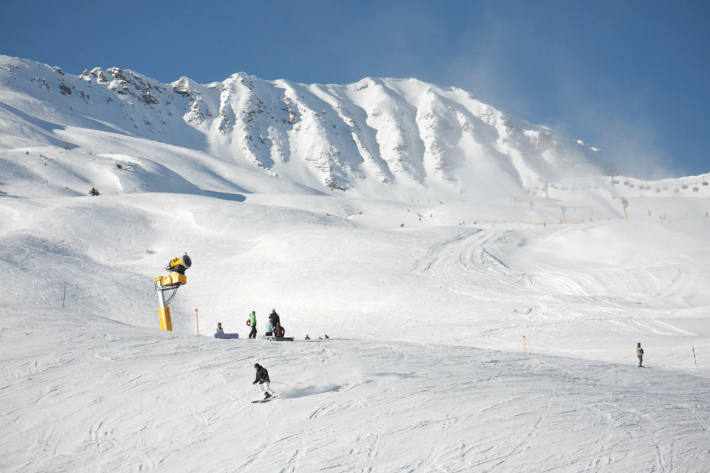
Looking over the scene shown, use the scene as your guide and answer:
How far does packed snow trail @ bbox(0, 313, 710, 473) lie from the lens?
416 inches

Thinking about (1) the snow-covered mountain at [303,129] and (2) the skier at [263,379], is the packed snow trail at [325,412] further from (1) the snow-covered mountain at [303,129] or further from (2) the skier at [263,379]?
(1) the snow-covered mountain at [303,129]

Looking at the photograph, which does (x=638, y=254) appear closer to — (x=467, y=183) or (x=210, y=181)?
(x=210, y=181)

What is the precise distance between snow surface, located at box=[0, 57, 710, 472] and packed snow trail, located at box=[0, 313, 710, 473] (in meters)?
0.07

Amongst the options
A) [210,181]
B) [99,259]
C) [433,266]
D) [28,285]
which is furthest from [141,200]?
[210,181]

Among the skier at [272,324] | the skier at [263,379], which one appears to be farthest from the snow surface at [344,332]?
the skier at [272,324]

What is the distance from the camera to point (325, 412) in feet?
40.3

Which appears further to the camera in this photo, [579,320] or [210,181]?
[210,181]

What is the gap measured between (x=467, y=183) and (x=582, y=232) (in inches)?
4308

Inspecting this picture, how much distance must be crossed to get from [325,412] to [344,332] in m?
16.4

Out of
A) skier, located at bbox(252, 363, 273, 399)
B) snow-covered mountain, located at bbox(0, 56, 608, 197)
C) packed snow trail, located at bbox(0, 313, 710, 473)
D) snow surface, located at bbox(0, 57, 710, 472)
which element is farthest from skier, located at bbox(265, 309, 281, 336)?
snow-covered mountain, located at bbox(0, 56, 608, 197)

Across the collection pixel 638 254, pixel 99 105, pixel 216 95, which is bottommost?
pixel 638 254

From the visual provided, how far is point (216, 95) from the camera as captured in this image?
185750 mm

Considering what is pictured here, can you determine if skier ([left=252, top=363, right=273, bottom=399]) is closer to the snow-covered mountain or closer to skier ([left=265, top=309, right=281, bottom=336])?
skier ([left=265, top=309, right=281, bottom=336])

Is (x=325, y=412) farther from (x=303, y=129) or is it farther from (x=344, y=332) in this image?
(x=303, y=129)
